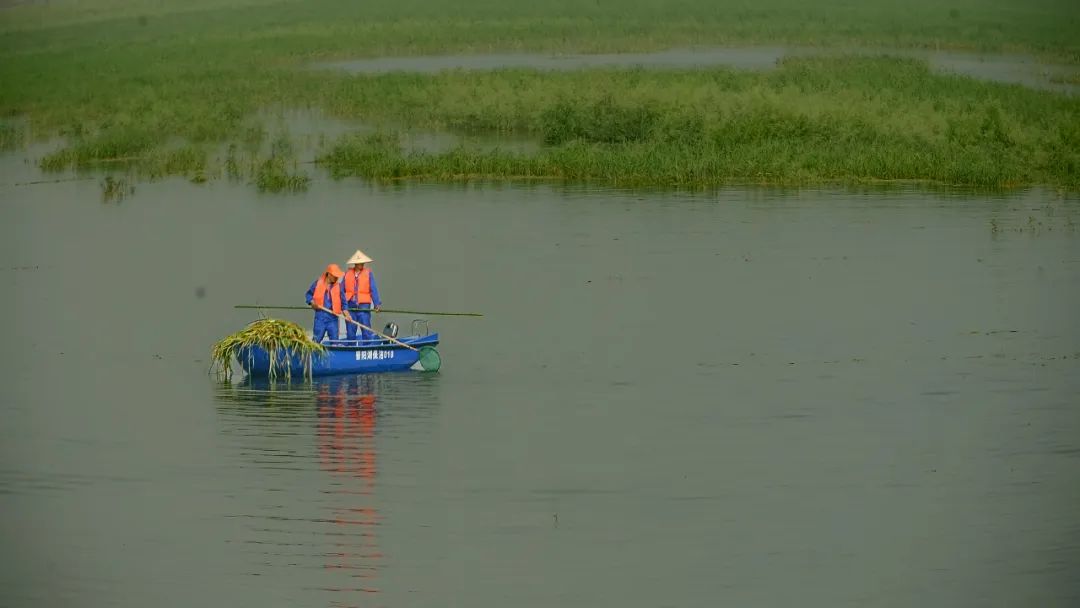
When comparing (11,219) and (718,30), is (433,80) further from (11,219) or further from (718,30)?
(718,30)

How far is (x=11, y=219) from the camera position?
38500 millimetres

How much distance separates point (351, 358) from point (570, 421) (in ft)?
10.5

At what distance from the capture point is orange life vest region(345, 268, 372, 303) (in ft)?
81.2

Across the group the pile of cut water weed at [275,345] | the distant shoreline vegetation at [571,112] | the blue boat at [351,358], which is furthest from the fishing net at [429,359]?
the distant shoreline vegetation at [571,112]

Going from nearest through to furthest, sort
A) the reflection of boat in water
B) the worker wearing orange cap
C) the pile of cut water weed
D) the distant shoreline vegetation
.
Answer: the reflection of boat in water → the pile of cut water weed → the worker wearing orange cap → the distant shoreline vegetation

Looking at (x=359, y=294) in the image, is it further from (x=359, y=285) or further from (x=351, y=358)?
(x=351, y=358)

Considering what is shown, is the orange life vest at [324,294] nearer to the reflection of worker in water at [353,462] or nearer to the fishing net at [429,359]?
the reflection of worker in water at [353,462]

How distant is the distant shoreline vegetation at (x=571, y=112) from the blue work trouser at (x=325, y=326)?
696 inches

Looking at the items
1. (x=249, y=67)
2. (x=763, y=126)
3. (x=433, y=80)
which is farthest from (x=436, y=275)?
(x=249, y=67)

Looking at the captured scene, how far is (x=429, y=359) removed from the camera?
24.5m

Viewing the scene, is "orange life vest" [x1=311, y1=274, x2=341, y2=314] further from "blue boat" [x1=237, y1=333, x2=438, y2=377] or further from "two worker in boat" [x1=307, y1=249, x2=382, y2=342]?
"blue boat" [x1=237, y1=333, x2=438, y2=377]

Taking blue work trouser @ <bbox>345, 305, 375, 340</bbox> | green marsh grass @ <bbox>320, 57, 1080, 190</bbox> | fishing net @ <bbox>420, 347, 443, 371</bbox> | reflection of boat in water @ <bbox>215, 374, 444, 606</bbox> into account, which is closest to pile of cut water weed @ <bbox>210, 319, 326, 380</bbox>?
reflection of boat in water @ <bbox>215, 374, 444, 606</bbox>

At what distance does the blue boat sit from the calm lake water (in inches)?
8.7

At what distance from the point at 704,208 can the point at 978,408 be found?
16108 mm
